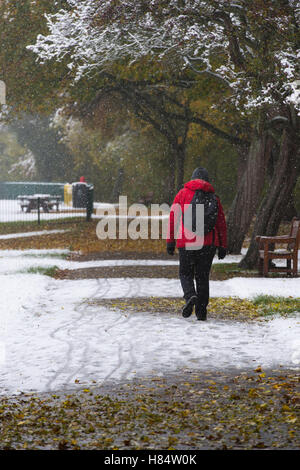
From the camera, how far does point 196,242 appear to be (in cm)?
1029

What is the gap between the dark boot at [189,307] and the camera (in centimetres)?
1041

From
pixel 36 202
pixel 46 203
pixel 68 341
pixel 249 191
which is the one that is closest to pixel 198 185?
pixel 68 341

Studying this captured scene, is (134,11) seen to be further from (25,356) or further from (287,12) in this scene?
(25,356)

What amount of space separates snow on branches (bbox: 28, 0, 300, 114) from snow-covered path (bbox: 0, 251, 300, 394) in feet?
→ 12.4

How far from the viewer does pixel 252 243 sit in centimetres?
1739

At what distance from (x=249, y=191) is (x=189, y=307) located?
1064 centimetres

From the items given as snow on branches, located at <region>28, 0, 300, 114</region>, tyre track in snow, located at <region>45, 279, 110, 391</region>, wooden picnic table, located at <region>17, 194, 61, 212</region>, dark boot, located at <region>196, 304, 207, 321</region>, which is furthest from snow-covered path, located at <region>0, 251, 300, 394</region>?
wooden picnic table, located at <region>17, 194, 61, 212</region>

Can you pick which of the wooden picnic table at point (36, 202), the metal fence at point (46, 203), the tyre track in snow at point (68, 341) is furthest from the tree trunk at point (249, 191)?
the wooden picnic table at point (36, 202)

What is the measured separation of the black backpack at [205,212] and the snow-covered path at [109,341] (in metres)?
1.19

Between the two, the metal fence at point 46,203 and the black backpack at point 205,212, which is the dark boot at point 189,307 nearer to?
the black backpack at point 205,212

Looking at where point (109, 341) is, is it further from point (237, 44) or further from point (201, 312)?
point (237, 44)

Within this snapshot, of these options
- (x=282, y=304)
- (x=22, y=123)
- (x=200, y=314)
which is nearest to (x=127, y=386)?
(x=200, y=314)
